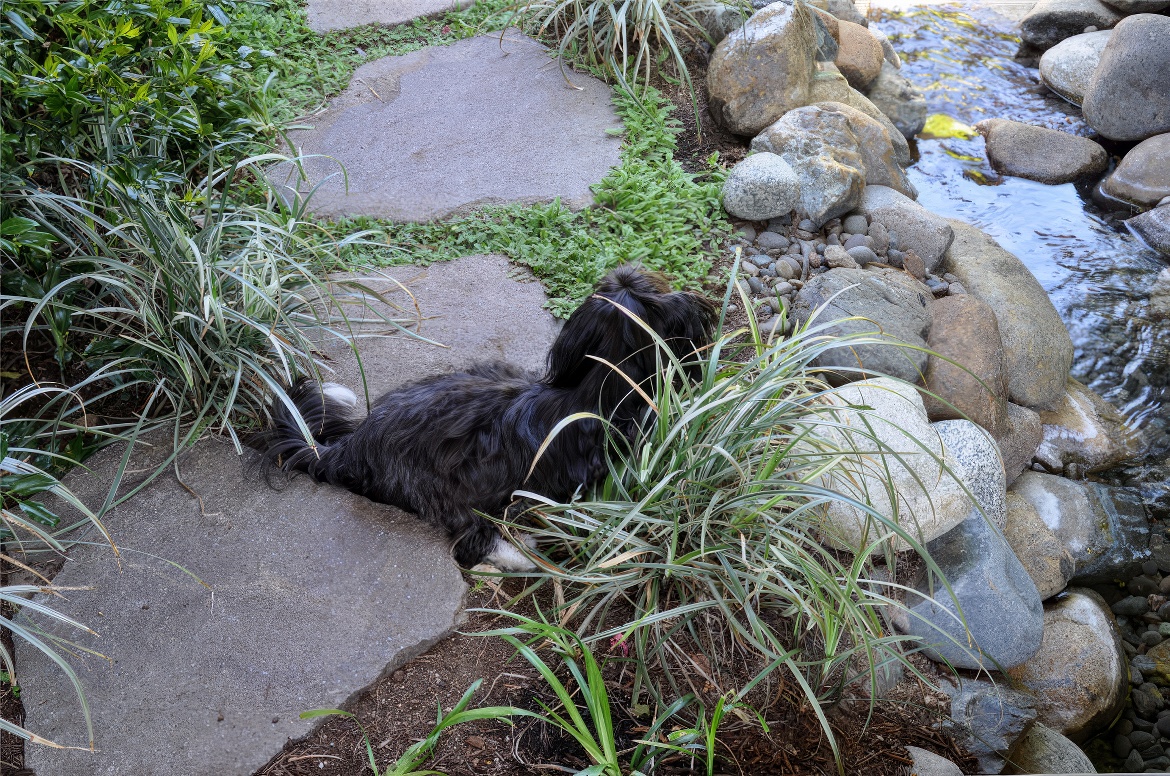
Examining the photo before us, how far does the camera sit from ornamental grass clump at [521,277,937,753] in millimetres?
2467

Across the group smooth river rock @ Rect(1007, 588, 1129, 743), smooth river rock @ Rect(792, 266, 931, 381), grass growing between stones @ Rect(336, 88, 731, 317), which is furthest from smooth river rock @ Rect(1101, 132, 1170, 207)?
smooth river rock @ Rect(1007, 588, 1129, 743)

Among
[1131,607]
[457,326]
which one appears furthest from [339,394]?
[1131,607]

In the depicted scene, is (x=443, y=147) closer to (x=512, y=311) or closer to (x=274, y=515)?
(x=512, y=311)

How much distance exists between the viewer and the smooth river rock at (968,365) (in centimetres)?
394

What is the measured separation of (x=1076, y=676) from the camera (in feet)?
11.1

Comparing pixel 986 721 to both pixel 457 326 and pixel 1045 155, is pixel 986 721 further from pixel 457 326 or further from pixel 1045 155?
pixel 1045 155

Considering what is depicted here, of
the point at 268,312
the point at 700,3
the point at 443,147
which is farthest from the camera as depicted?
the point at 700,3

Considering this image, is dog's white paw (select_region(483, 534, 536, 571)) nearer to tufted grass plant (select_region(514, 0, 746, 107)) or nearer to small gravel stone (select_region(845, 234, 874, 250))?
small gravel stone (select_region(845, 234, 874, 250))

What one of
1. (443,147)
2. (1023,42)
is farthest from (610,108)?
(1023,42)

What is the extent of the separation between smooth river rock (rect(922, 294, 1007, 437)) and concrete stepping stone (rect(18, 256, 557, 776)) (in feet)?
7.93

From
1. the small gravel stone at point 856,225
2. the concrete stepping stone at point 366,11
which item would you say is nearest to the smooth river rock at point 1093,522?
the small gravel stone at point 856,225

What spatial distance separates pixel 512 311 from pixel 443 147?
146 centimetres

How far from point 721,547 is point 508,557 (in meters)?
0.74

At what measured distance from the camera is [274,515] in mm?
2896
